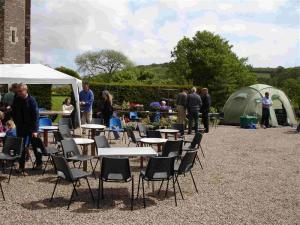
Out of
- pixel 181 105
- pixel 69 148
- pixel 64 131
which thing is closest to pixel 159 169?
pixel 69 148

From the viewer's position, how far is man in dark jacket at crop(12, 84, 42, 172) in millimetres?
8180

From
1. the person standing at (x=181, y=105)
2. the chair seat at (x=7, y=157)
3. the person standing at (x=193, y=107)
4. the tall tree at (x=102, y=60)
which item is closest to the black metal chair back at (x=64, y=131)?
the chair seat at (x=7, y=157)

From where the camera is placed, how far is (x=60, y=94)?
44.0 meters

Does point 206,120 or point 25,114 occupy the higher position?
point 25,114

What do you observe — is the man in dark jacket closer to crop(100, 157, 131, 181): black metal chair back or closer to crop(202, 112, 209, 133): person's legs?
crop(100, 157, 131, 181): black metal chair back

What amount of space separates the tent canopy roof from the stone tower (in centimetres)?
1199

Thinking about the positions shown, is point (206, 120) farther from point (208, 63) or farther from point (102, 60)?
point (102, 60)

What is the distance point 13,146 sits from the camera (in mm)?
7863

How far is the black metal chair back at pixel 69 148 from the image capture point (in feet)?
26.0

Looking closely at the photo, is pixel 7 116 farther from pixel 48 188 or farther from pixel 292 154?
pixel 292 154

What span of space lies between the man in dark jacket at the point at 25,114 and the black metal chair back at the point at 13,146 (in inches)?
17.8

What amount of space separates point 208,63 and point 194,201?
126 feet

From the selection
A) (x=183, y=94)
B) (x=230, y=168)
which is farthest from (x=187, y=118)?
(x=230, y=168)

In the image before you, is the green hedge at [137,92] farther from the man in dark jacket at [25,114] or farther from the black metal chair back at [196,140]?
the man in dark jacket at [25,114]
